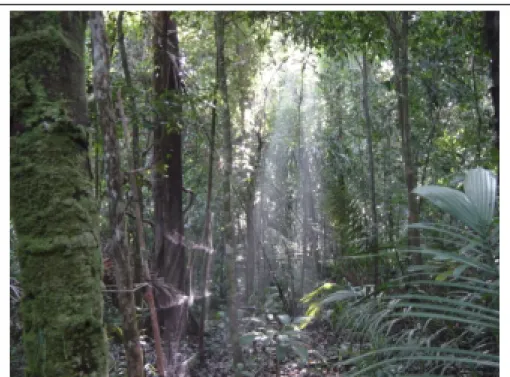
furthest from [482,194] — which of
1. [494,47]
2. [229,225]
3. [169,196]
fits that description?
[169,196]

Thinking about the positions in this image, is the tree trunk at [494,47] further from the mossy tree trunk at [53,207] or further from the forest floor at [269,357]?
the forest floor at [269,357]

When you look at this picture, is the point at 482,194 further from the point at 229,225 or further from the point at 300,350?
the point at 229,225

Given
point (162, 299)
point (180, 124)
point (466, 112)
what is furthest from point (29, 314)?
point (466, 112)

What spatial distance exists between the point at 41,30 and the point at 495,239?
4.65ft

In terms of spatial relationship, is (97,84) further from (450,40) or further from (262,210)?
(262,210)

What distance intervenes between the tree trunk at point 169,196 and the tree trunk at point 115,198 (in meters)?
2.02

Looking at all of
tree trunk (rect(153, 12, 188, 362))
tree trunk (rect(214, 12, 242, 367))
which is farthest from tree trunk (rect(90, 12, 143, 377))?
tree trunk (rect(153, 12, 188, 362))

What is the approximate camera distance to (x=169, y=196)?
4.64 meters

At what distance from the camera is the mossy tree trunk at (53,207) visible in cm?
113

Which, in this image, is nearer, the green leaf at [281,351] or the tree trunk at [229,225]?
the green leaf at [281,351]

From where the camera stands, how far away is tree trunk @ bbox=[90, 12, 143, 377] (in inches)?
73.0

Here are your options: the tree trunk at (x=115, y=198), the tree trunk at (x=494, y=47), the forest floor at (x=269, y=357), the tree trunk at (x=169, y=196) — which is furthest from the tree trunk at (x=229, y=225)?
the tree trunk at (x=494, y=47)

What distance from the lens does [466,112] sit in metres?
5.33

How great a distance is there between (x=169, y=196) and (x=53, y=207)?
350 cm
